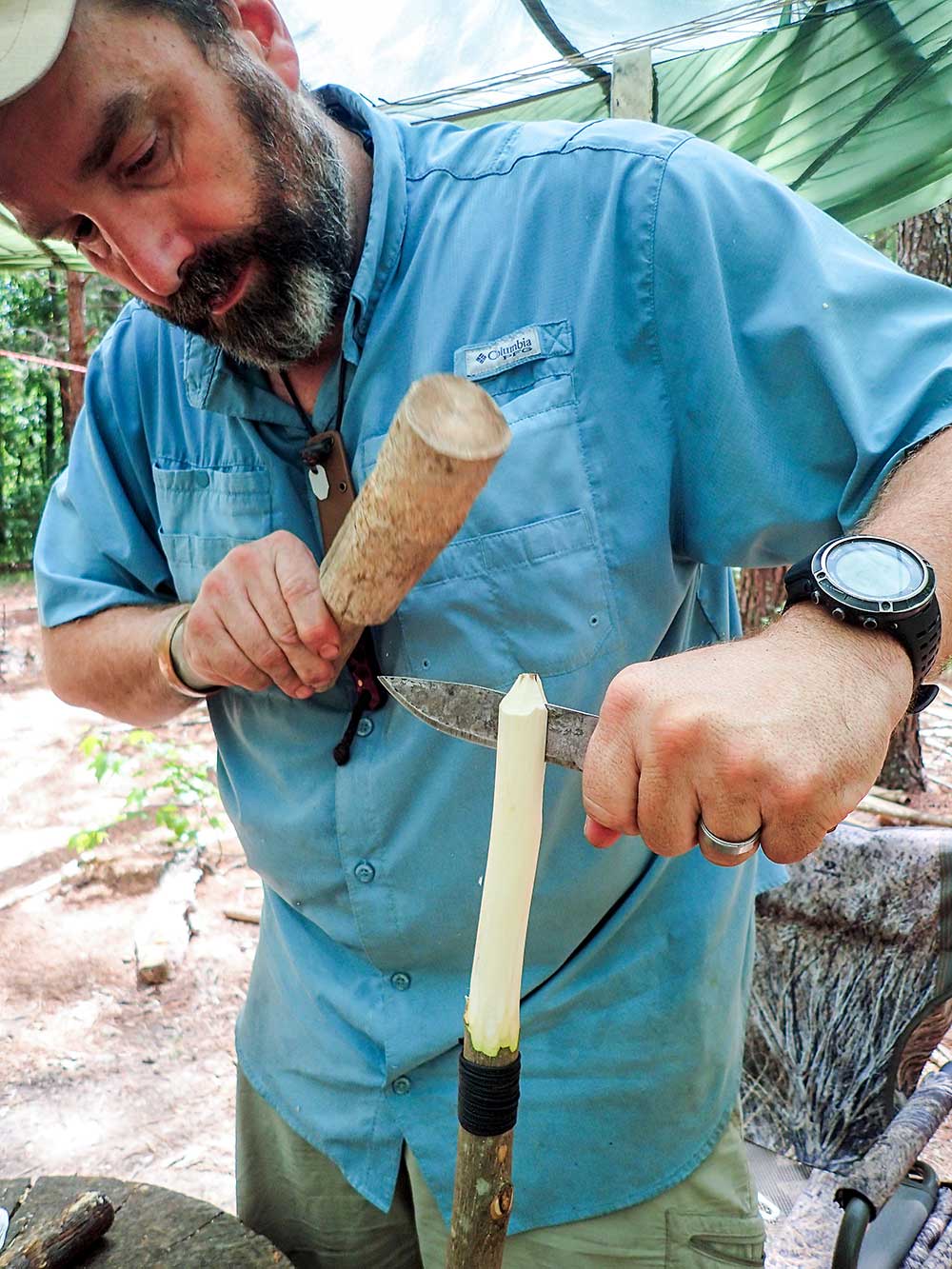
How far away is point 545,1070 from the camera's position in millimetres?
1584

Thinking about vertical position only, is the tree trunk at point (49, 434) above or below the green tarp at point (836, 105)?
below

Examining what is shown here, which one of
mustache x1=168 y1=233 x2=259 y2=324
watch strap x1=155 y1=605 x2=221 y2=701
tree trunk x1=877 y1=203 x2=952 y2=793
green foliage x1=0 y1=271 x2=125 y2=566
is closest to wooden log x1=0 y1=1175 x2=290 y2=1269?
watch strap x1=155 y1=605 x2=221 y2=701

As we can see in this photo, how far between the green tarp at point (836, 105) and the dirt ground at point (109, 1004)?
3.74m

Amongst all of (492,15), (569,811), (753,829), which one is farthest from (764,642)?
(492,15)

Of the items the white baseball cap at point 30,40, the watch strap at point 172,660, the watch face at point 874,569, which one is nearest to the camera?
the watch face at point 874,569

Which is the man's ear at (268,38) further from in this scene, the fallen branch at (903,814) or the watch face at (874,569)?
the fallen branch at (903,814)

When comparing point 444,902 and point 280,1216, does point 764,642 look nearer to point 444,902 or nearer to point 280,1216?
point 444,902

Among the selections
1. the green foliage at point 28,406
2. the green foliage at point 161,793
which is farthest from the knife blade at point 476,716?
the green foliage at point 28,406

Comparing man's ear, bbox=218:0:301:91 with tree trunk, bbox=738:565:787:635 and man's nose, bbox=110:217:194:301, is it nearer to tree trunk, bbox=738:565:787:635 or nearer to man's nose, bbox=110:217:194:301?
man's nose, bbox=110:217:194:301

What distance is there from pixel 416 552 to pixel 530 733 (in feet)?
1.02

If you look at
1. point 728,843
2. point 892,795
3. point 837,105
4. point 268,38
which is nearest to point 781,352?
point 728,843

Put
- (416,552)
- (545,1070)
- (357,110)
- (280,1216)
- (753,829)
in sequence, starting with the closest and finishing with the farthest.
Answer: (753,829) → (416,552) → (545,1070) → (357,110) → (280,1216)

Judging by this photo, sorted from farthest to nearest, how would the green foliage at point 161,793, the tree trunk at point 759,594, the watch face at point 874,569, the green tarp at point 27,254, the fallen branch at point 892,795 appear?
the tree trunk at point 759,594 < the fallen branch at point 892,795 < the green foliage at point 161,793 < the green tarp at point 27,254 < the watch face at point 874,569

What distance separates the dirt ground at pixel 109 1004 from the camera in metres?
3.84
